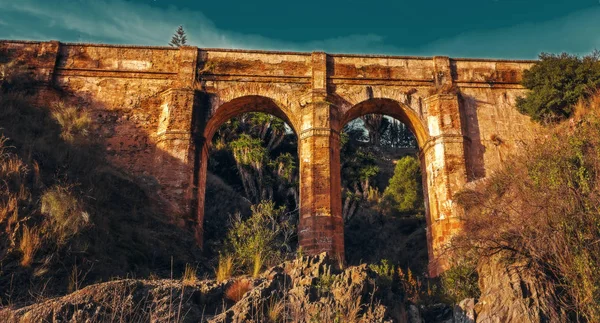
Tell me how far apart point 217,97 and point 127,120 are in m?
2.43

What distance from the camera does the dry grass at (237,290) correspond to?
241 inches

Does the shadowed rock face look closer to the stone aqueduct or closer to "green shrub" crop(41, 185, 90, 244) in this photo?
"green shrub" crop(41, 185, 90, 244)

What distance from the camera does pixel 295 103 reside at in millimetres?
13352

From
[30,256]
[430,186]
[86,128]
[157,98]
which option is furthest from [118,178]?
[430,186]

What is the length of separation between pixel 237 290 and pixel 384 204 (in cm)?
1509

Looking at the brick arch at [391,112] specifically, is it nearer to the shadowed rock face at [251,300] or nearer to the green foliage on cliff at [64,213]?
the green foliage on cliff at [64,213]

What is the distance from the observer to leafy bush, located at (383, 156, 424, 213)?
19.5 meters

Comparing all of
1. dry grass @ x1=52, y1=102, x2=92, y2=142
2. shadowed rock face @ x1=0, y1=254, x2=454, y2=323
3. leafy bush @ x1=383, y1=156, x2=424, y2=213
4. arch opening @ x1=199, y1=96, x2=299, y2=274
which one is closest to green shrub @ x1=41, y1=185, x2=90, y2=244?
shadowed rock face @ x1=0, y1=254, x2=454, y2=323

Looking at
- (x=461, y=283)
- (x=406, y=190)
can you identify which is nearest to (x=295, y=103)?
(x=461, y=283)

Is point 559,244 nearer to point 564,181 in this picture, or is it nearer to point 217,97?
point 564,181

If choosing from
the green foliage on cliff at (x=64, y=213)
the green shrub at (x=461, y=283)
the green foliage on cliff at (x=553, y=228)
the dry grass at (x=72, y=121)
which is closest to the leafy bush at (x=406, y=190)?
the green foliage on cliff at (x=64, y=213)

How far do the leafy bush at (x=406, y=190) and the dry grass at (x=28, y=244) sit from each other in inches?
580

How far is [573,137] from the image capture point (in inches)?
313

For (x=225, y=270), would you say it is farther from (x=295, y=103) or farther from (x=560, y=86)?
(x=560, y=86)
